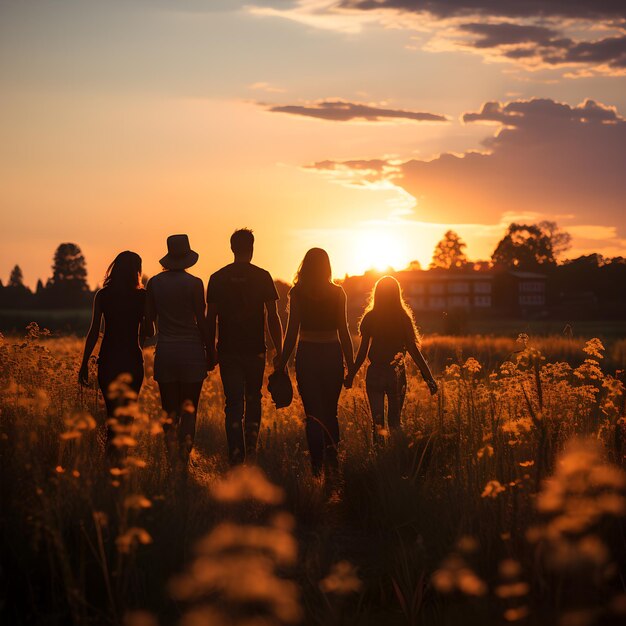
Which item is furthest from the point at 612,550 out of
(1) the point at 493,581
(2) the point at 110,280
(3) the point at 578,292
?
(3) the point at 578,292

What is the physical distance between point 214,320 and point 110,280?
1068mm

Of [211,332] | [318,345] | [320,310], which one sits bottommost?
[318,345]

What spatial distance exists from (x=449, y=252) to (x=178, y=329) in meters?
121

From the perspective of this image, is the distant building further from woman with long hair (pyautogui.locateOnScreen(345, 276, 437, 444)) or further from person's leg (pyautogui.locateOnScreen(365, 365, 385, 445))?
person's leg (pyautogui.locateOnScreen(365, 365, 385, 445))

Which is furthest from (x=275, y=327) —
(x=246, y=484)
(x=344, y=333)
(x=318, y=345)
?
(x=246, y=484)

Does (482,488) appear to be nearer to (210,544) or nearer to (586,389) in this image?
(586,389)

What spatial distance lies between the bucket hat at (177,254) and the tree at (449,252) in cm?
12018

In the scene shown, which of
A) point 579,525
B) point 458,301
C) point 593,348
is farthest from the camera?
point 458,301

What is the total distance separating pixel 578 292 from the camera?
88562mm

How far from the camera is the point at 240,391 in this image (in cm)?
833

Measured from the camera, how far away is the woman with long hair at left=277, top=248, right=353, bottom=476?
806 cm

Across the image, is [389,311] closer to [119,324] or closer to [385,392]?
[385,392]

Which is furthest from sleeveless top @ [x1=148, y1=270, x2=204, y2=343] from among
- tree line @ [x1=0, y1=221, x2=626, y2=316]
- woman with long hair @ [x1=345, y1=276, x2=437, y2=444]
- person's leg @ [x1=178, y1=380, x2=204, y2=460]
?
tree line @ [x1=0, y1=221, x2=626, y2=316]

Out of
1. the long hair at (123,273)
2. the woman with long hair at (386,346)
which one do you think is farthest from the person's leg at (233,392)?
the woman with long hair at (386,346)
